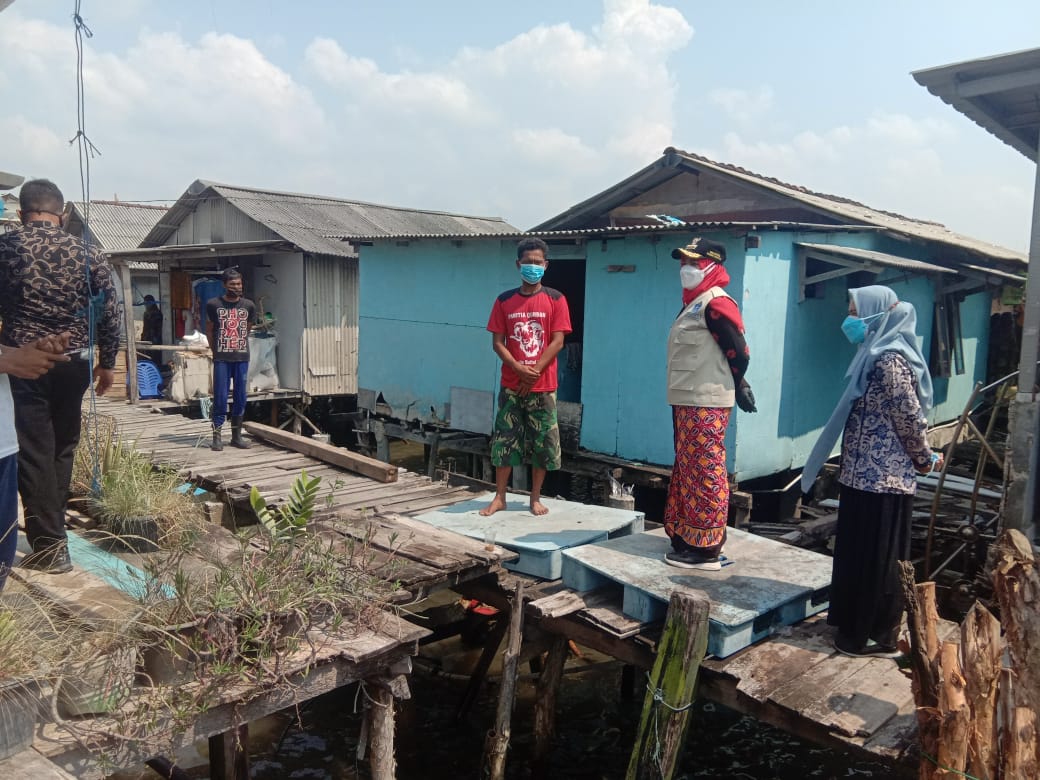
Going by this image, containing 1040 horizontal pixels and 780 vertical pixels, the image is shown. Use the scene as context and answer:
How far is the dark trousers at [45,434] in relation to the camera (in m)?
3.91

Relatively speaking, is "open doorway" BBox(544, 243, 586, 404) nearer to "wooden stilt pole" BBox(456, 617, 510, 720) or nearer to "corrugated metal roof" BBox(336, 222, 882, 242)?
"corrugated metal roof" BBox(336, 222, 882, 242)

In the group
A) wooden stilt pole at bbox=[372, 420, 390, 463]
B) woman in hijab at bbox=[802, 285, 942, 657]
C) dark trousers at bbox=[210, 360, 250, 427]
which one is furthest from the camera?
wooden stilt pole at bbox=[372, 420, 390, 463]

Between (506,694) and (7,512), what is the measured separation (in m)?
2.87

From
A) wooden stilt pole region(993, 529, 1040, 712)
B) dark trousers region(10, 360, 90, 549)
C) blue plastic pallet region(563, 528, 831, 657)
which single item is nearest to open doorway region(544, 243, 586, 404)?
blue plastic pallet region(563, 528, 831, 657)

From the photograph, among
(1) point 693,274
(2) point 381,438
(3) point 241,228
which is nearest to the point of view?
(1) point 693,274

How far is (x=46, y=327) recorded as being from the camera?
4.09m

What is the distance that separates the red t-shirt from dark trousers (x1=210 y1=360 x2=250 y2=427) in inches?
132

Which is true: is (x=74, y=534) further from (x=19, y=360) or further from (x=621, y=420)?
(x=621, y=420)

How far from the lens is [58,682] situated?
271 cm

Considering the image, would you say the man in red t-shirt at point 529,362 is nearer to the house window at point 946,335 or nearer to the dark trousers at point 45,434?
the dark trousers at point 45,434

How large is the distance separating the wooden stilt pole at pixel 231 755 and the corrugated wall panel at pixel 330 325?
10.4 meters

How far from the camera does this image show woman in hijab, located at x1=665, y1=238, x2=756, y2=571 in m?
4.52

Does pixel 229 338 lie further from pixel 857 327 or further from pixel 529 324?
pixel 857 327

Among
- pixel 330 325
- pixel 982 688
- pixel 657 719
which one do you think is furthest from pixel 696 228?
pixel 330 325
